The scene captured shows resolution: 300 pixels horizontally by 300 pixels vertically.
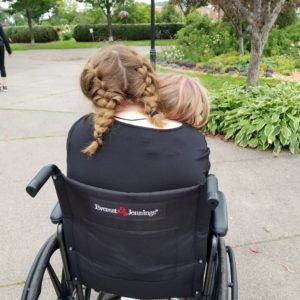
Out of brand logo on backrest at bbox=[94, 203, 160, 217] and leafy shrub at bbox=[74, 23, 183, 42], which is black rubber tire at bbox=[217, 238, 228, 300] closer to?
brand logo on backrest at bbox=[94, 203, 160, 217]

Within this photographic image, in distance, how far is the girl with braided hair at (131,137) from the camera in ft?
4.62

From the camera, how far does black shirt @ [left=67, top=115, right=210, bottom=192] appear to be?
141 centimetres

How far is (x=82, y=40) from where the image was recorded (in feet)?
91.0

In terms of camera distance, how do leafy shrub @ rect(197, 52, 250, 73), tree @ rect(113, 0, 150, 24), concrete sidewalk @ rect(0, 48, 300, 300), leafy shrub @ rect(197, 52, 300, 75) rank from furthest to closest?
tree @ rect(113, 0, 150, 24)
leafy shrub @ rect(197, 52, 250, 73)
leafy shrub @ rect(197, 52, 300, 75)
concrete sidewalk @ rect(0, 48, 300, 300)

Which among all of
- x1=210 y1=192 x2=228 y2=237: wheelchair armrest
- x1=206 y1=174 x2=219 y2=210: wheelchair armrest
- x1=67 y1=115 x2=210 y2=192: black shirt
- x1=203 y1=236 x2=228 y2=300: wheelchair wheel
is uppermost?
x1=67 y1=115 x2=210 y2=192: black shirt

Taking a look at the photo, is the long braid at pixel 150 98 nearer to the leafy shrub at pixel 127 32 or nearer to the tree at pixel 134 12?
the leafy shrub at pixel 127 32

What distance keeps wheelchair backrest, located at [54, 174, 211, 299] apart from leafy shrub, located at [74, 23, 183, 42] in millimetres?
27242

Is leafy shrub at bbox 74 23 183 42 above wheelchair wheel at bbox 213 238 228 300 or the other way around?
the other way around

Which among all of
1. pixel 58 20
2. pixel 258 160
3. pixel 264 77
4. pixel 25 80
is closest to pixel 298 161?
pixel 258 160

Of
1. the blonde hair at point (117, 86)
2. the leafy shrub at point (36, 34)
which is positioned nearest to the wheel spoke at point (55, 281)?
the blonde hair at point (117, 86)

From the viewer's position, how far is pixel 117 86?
144 centimetres

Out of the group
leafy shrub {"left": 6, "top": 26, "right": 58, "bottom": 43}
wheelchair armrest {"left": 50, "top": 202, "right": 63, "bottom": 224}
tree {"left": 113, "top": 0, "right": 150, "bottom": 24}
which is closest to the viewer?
wheelchair armrest {"left": 50, "top": 202, "right": 63, "bottom": 224}

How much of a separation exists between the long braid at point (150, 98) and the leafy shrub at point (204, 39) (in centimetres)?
1120

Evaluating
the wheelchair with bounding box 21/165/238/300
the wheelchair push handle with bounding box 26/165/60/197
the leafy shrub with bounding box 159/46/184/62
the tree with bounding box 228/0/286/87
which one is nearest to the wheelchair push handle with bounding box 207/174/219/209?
the wheelchair with bounding box 21/165/238/300
